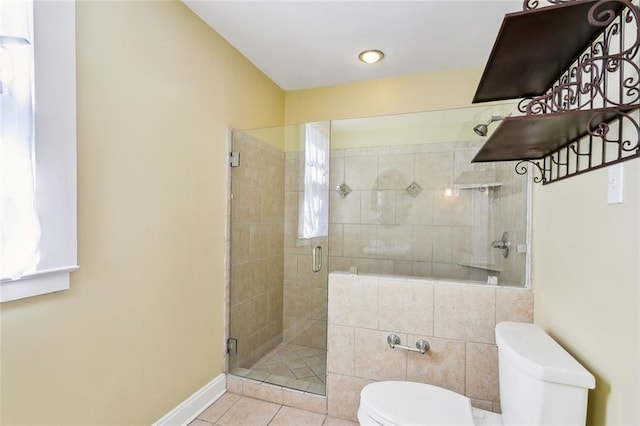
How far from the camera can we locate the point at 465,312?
1690 mm

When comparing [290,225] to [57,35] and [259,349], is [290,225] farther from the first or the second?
[57,35]

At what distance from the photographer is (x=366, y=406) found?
1307 mm

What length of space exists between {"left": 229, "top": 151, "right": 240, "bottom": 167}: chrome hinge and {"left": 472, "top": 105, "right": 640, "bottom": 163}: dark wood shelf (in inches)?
62.2

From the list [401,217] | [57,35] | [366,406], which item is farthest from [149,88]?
[366,406]

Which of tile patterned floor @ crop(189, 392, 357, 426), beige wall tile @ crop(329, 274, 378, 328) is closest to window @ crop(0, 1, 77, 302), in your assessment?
tile patterned floor @ crop(189, 392, 357, 426)

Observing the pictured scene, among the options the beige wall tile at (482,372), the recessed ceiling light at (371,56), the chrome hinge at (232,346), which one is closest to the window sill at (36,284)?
the chrome hinge at (232,346)

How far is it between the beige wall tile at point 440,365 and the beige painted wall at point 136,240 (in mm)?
1314

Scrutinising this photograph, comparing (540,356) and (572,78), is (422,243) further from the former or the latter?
(572,78)

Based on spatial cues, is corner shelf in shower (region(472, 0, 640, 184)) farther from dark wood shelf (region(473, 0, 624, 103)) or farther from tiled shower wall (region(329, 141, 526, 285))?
tiled shower wall (region(329, 141, 526, 285))

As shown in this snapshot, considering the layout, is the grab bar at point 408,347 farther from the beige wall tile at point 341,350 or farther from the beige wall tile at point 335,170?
the beige wall tile at point 335,170

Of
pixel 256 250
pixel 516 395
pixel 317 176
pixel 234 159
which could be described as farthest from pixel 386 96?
pixel 516 395

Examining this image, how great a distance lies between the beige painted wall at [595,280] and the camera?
0.77 meters

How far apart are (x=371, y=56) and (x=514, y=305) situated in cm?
193

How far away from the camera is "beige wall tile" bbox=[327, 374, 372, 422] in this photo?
1853mm
